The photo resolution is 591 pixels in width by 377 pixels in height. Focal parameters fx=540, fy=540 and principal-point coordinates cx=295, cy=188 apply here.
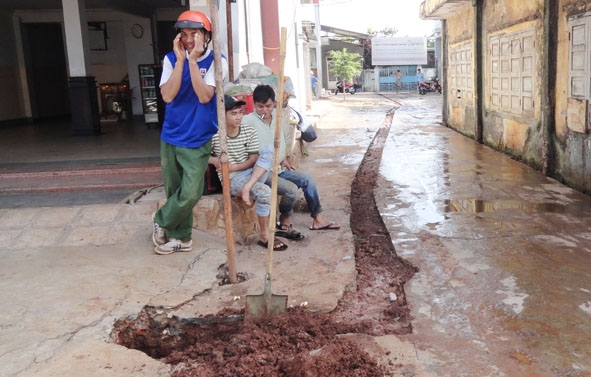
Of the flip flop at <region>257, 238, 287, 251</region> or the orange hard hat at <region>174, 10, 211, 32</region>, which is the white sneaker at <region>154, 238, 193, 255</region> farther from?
the orange hard hat at <region>174, 10, 211, 32</region>

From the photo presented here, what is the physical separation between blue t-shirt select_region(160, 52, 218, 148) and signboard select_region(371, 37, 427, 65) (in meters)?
32.6

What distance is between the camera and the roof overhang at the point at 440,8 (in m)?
10.5

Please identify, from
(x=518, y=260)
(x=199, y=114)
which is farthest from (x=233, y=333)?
(x=518, y=260)

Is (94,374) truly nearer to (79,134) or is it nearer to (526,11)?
(526,11)

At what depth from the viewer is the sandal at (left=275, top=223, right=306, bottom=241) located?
14.9 ft

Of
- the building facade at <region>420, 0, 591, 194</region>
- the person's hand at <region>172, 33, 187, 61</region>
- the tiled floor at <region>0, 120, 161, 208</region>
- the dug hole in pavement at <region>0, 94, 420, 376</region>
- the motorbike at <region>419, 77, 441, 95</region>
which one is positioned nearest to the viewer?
the dug hole in pavement at <region>0, 94, 420, 376</region>

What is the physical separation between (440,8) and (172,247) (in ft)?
30.2

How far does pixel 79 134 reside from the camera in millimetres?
Answer: 10039

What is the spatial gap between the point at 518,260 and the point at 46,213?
3.72 m

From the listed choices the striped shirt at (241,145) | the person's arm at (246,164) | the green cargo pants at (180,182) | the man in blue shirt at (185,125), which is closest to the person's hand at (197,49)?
the man in blue shirt at (185,125)

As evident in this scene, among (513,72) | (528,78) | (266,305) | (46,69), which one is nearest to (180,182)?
(266,305)

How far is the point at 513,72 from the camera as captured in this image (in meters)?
8.40

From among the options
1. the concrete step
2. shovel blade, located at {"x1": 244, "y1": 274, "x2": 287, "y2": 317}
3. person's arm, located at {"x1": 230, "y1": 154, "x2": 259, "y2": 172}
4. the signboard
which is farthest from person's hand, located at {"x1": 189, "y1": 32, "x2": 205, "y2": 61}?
the signboard

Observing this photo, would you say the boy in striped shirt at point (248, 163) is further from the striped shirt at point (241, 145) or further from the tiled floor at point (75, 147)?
the tiled floor at point (75, 147)
